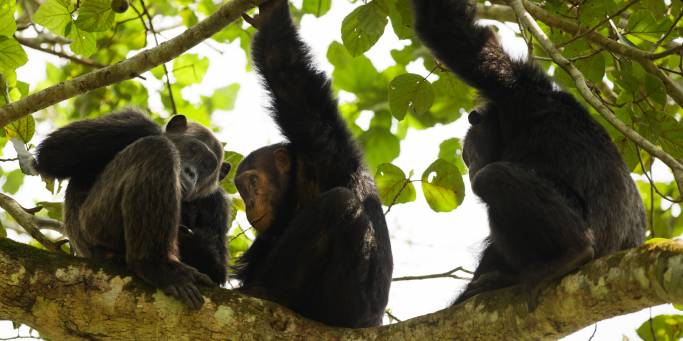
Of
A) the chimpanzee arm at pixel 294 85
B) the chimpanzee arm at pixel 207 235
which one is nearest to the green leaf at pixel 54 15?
the chimpanzee arm at pixel 294 85

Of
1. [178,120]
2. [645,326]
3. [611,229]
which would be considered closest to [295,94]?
[178,120]

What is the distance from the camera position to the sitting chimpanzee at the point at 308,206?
21.8ft

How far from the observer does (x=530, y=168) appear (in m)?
6.43

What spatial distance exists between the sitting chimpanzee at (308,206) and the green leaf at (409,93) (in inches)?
23.4

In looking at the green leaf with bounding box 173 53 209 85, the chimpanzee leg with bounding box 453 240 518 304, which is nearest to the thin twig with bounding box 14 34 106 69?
the green leaf with bounding box 173 53 209 85

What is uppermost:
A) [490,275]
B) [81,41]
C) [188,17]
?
[188,17]

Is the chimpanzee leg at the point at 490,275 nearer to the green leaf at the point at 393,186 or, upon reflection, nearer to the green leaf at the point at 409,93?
the green leaf at the point at 393,186

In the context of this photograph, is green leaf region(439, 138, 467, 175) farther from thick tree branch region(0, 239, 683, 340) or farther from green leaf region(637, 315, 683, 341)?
thick tree branch region(0, 239, 683, 340)

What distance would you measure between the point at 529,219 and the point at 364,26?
2.57 metres

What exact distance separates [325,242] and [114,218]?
169 centimetres

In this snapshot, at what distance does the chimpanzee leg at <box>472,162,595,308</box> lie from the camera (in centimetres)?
578

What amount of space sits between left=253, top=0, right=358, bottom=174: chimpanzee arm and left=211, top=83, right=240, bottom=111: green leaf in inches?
225

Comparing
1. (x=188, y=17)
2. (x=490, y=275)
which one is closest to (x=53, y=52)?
(x=188, y=17)

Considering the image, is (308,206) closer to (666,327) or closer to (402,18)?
(402,18)
